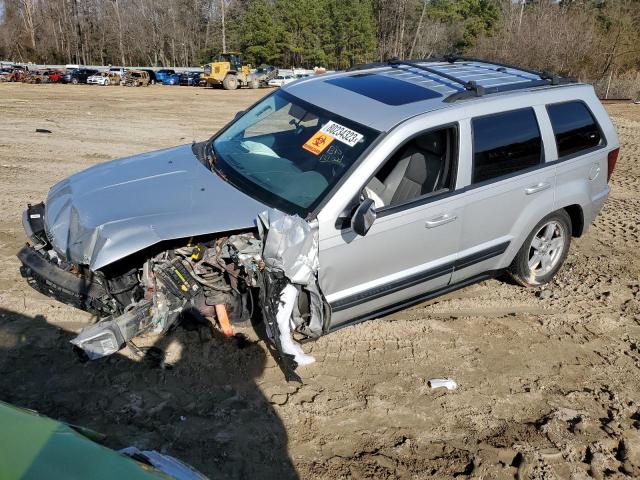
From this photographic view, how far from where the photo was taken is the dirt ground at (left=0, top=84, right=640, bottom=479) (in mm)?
3295

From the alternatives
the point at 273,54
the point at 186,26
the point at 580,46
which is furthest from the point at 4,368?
the point at 186,26

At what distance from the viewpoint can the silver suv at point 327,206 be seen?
3662 mm

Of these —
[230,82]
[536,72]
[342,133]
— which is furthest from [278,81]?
[342,133]

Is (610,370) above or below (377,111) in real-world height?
below

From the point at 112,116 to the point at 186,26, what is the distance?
223 ft

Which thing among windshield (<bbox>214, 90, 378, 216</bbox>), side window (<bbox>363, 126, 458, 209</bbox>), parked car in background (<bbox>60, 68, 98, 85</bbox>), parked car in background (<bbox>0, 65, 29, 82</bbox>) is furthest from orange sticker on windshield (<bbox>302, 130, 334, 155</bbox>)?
parked car in background (<bbox>60, 68, 98, 85</bbox>)

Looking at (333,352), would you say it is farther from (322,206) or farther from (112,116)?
(112,116)

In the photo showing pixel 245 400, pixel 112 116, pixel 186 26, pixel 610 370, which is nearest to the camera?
pixel 245 400

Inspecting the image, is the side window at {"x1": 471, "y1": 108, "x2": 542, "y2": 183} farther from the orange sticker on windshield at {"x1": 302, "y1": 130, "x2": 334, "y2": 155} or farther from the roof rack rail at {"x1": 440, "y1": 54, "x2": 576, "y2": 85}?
the orange sticker on windshield at {"x1": 302, "y1": 130, "x2": 334, "y2": 155}

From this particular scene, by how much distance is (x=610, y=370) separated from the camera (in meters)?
4.23

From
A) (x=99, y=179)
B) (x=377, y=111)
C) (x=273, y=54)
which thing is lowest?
(x=273, y=54)

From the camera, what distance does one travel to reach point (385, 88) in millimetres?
4566

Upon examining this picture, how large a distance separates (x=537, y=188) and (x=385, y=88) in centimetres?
154

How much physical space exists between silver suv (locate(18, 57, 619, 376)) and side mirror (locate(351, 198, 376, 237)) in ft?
0.04
